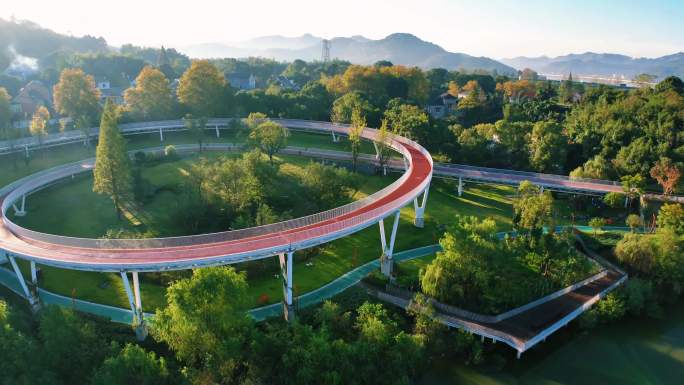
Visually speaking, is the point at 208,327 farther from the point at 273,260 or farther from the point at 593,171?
the point at 593,171

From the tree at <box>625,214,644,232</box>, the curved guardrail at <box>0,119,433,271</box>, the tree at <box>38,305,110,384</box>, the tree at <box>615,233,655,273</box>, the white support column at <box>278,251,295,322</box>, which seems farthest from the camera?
the tree at <box>625,214,644,232</box>


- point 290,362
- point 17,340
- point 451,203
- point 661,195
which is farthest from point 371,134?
point 17,340

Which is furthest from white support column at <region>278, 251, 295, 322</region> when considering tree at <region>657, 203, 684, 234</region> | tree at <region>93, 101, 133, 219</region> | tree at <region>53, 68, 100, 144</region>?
tree at <region>53, 68, 100, 144</region>

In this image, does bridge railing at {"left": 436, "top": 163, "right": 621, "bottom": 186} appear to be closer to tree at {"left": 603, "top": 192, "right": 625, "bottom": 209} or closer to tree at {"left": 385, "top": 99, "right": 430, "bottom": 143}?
tree at {"left": 603, "top": 192, "right": 625, "bottom": 209}

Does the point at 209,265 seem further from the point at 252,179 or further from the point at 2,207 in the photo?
the point at 2,207

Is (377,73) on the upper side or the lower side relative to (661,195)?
upper

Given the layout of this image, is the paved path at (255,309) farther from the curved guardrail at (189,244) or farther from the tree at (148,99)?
the tree at (148,99)
